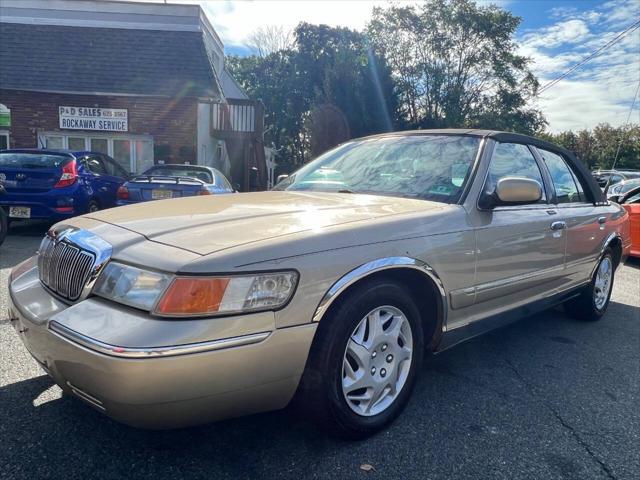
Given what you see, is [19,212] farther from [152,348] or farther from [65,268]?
[152,348]

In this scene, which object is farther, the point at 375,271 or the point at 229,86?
the point at 229,86

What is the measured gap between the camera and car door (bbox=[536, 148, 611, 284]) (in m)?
3.79

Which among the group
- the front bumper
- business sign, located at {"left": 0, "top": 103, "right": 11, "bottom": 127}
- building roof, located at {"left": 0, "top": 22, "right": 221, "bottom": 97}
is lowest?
the front bumper

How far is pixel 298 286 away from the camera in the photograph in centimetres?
199

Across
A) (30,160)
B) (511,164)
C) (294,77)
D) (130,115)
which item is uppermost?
(294,77)

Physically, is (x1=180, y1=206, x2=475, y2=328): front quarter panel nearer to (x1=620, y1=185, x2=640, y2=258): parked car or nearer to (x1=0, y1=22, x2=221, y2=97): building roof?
Result: (x1=620, y1=185, x2=640, y2=258): parked car

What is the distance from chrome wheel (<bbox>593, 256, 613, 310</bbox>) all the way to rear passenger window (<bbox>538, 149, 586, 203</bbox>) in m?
0.81

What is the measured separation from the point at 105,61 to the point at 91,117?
5.97 feet

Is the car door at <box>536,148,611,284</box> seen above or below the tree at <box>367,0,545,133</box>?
below

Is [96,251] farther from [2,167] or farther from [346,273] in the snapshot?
[2,167]

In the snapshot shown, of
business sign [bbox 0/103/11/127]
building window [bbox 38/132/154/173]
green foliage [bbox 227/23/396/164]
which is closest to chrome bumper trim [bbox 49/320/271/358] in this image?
building window [bbox 38/132/154/173]

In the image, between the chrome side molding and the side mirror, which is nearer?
the chrome side molding

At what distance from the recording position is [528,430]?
8.38ft

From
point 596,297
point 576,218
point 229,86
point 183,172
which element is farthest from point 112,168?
point 229,86
